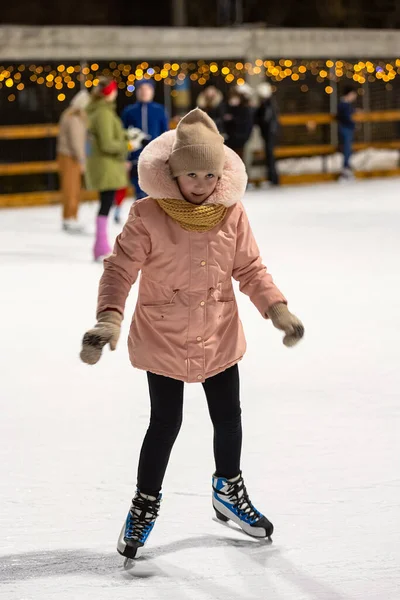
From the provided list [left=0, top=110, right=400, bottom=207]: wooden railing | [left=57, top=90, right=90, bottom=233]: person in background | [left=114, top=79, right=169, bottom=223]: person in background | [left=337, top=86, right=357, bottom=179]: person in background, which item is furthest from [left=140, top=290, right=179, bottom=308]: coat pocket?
[left=337, top=86, right=357, bottom=179]: person in background

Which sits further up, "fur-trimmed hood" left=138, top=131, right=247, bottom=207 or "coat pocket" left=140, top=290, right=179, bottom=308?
"fur-trimmed hood" left=138, top=131, right=247, bottom=207

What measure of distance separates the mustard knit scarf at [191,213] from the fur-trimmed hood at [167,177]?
19 mm

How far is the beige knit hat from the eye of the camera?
327cm

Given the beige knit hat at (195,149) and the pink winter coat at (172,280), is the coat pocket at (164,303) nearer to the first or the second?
the pink winter coat at (172,280)

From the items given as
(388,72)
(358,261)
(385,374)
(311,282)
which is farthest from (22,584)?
(388,72)

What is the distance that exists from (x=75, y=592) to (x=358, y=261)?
721cm

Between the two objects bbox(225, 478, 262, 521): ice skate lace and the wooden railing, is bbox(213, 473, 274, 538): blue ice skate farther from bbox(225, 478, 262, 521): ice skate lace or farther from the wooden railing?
the wooden railing

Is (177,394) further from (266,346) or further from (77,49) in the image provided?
(77,49)

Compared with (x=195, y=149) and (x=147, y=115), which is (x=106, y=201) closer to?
(x=147, y=115)

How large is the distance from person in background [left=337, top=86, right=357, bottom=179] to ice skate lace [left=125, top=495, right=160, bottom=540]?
15.2m

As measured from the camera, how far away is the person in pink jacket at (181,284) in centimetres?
327

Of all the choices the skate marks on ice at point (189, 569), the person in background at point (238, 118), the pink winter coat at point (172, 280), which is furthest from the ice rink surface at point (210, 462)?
the person in background at point (238, 118)

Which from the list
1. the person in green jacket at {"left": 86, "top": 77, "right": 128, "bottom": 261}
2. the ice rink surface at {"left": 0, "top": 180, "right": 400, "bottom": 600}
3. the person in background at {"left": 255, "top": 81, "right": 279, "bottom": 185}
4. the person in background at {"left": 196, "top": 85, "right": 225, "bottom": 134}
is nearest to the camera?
the ice rink surface at {"left": 0, "top": 180, "right": 400, "bottom": 600}

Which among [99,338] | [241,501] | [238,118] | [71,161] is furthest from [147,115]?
[99,338]
